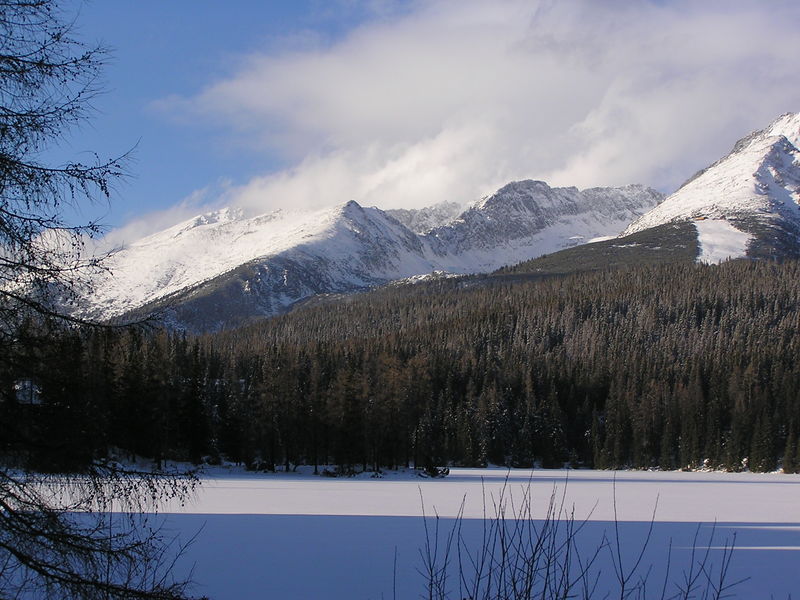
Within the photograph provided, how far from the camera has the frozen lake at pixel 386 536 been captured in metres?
11.0

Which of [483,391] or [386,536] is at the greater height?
[483,391]

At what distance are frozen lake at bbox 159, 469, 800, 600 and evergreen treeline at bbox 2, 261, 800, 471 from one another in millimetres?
2613

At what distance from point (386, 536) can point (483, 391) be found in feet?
189

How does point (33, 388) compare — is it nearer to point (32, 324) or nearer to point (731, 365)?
point (32, 324)

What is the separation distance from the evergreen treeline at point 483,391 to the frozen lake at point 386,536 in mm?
2613

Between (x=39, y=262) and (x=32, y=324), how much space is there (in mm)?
579

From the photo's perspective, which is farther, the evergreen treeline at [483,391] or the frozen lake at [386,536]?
the frozen lake at [386,536]

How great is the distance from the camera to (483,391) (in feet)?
237

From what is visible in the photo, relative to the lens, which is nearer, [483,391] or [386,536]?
[386,536]

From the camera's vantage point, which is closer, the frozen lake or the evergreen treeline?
the evergreen treeline

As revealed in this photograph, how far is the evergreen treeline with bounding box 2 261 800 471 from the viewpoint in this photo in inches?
294

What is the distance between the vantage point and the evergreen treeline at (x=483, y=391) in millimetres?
7466

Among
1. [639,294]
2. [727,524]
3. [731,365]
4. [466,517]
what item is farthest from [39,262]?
[639,294]

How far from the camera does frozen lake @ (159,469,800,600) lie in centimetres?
1098
